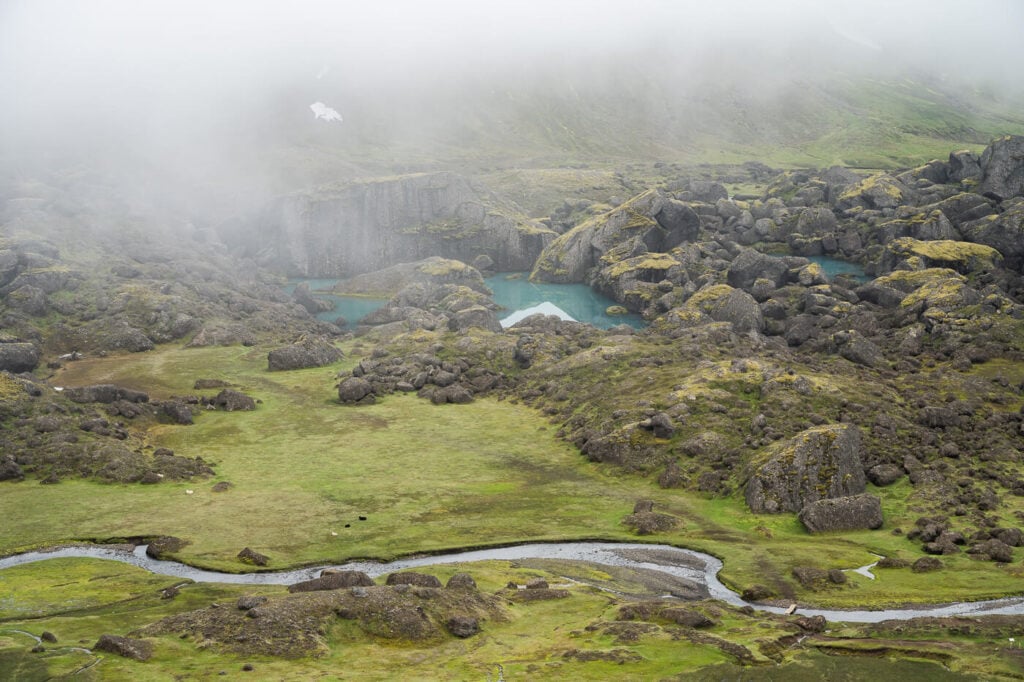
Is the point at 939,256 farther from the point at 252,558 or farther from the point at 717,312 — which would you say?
the point at 252,558

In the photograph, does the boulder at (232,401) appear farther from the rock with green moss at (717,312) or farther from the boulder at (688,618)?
the boulder at (688,618)

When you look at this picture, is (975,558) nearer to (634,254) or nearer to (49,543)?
(49,543)

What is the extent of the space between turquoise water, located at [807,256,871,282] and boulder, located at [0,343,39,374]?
142m

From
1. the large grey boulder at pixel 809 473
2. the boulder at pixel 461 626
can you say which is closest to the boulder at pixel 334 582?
the boulder at pixel 461 626

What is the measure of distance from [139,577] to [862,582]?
4916cm

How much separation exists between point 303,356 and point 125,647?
91722 millimetres

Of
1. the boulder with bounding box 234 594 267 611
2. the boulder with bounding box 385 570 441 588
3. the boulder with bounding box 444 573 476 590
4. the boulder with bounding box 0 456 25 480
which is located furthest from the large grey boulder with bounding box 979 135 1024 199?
the boulder with bounding box 0 456 25 480

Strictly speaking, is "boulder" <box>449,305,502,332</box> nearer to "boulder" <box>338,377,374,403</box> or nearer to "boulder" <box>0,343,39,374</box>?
"boulder" <box>338,377,374,403</box>

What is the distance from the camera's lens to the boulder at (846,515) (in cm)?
7144

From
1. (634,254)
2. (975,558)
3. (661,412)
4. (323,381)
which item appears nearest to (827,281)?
(634,254)

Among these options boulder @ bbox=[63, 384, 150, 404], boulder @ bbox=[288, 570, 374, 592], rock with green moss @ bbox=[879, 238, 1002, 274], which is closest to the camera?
boulder @ bbox=[288, 570, 374, 592]

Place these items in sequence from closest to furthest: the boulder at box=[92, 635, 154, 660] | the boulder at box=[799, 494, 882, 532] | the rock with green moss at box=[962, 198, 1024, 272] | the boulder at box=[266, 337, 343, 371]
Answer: the boulder at box=[92, 635, 154, 660]
the boulder at box=[799, 494, 882, 532]
the boulder at box=[266, 337, 343, 371]
the rock with green moss at box=[962, 198, 1024, 272]

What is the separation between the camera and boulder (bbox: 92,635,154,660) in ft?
143

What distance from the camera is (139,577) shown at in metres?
61.4
